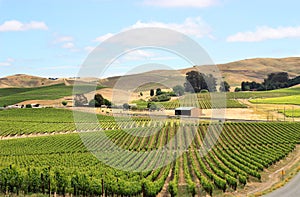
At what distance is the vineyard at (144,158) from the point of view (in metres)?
32.1

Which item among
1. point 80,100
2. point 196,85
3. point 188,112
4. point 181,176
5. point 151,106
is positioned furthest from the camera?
point 196,85

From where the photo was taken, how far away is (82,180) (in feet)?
103

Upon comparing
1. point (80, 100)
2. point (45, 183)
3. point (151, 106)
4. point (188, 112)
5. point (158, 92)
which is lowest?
point (45, 183)

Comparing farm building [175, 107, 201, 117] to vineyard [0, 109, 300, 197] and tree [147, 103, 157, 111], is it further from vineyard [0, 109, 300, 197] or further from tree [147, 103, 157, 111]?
vineyard [0, 109, 300, 197]

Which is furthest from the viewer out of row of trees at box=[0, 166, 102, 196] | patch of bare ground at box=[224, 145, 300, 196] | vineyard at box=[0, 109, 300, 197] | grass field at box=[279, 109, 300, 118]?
grass field at box=[279, 109, 300, 118]

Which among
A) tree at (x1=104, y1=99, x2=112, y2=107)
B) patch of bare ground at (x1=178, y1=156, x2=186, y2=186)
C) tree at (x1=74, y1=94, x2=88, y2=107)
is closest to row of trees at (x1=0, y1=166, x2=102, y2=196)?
patch of bare ground at (x1=178, y1=156, x2=186, y2=186)

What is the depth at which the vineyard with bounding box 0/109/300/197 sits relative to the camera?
105 feet

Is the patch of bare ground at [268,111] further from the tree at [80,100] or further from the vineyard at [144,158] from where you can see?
the tree at [80,100]

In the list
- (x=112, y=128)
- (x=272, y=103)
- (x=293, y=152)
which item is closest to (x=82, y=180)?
(x=293, y=152)

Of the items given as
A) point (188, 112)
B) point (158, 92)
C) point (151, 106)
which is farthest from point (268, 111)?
point (158, 92)

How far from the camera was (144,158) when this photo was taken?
166ft

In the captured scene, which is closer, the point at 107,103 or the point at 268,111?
the point at 268,111

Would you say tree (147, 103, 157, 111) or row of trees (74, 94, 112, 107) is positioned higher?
row of trees (74, 94, 112, 107)

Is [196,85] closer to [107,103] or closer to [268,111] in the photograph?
[107,103]
